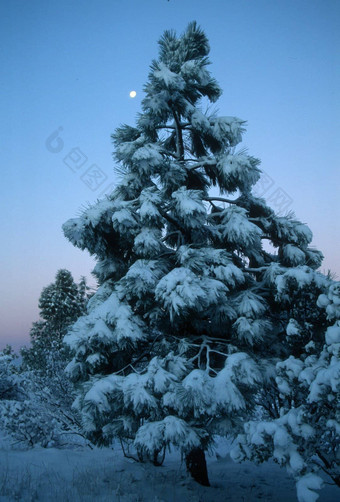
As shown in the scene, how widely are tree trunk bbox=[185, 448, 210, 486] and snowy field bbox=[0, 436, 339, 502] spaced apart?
0.53ft

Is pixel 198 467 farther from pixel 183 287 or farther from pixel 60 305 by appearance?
pixel 60 305

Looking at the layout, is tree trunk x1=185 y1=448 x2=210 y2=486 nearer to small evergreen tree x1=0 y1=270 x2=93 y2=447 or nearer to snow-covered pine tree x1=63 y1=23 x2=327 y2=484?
snow-covered pine tree x1=63 y1=23 x2=327 y2=484

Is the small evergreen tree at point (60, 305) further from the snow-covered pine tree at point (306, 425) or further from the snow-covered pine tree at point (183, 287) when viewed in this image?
the snow-covered pine tree at point (306, 425)

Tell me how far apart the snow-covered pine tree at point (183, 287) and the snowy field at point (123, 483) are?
75cm

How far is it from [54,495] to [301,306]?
520 centimetres

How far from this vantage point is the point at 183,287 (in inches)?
213

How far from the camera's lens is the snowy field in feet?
17.8

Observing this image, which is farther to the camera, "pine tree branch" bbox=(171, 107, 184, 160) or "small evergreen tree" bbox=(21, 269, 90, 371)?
"small evergreen tree" bbox=(21, 269, 90, 371)

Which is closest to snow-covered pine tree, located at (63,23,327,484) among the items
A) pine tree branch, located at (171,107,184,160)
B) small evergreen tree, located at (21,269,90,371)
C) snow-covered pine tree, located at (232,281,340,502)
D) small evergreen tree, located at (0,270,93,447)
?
pine tree branch, located at (171,107,184,160)

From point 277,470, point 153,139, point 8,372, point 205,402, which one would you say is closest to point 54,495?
point 205,402

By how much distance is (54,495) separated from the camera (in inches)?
207

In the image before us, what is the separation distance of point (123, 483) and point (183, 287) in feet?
13.7

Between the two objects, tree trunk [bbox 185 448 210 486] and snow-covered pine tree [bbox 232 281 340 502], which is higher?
snow-covered pine tree [bbox 232 281 340 502]

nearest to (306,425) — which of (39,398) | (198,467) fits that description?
(198,467)
